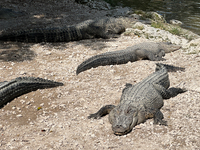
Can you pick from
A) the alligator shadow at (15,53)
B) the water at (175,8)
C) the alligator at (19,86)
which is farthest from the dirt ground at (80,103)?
the water at (175,8)

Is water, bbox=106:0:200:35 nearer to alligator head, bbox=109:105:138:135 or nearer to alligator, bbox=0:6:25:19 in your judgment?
alligator, bbox=0:6:25:19

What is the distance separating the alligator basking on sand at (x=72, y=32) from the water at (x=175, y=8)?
146 inches

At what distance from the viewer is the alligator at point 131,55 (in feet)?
19.6

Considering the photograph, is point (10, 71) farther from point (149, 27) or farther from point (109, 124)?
→ point (149, 27)

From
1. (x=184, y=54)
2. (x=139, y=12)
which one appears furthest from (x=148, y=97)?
(x=139, y=12)

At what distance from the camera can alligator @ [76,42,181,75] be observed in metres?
5.98

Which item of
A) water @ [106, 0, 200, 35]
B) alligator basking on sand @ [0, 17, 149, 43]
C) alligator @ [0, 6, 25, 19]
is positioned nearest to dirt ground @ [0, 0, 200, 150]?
alligator basking on sand @ [0, 17, 149, 43]

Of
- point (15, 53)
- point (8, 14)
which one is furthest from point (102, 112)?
point (8, 14)

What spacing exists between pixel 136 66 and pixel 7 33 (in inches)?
180

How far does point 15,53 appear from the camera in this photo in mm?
6781

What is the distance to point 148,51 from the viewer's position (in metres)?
6.91

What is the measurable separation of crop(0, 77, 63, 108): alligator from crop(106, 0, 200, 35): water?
26.5 ft

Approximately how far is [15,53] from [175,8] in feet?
34.7

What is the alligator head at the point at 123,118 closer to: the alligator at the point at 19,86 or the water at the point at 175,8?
the alligator at the point at 19,86
